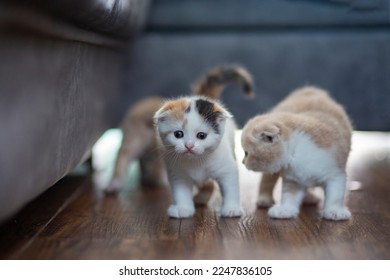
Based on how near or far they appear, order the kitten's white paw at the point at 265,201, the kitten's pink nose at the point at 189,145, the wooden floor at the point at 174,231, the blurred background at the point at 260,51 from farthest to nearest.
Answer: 1. the blurred background at the point at 260,51
2. the kitten's white paw at the point at 265,201
3. the kitten's pink nose at the point at 189,145
4. the wooden floor at the point at 174,231

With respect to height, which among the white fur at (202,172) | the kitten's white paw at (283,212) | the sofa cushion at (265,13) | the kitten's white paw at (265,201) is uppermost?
the sofa cushion at (265,13)

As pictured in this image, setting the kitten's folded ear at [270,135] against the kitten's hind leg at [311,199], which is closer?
the kitten's folded ear at [270,135]

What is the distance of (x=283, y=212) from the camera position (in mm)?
1823

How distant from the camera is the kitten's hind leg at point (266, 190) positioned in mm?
2012

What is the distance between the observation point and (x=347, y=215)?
1.79 metres

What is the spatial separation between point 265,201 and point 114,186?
61cm

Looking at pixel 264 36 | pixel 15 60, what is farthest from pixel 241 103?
pixel 15 60

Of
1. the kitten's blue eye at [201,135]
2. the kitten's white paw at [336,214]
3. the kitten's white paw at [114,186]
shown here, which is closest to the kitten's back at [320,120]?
the kitten's white paw at [336,214]

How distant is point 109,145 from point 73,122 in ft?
6.84

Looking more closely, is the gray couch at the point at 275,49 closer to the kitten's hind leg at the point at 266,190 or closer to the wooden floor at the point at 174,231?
the wooden floor at the point at 174,231

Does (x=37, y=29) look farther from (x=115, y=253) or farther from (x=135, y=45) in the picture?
(x=135, y=45)

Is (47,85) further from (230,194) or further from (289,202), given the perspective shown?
(289,202)

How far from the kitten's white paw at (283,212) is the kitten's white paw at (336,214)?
0.09m
